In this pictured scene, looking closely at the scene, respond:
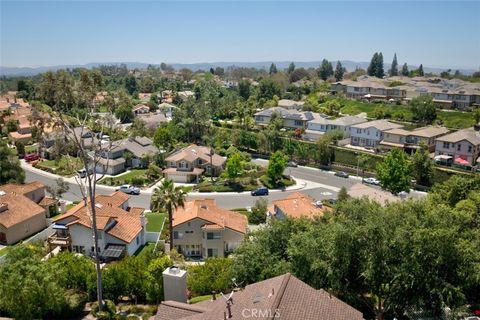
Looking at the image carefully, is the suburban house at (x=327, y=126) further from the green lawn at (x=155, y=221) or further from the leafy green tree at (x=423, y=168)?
the green lawn at (x=155, y=221)

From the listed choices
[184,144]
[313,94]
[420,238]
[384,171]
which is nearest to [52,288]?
[420,238]

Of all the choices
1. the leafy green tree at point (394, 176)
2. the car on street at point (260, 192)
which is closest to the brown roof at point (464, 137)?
the leafy green tree at point (394, 176)

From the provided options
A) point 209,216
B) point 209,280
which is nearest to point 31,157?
point 209,216

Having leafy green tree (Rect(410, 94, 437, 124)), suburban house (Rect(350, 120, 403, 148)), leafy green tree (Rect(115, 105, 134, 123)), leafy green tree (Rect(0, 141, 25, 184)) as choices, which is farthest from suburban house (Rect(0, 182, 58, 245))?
leafy green tree (Rect(410, 94, 437, 124))

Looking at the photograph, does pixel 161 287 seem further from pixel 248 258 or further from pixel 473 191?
pixel 473 191

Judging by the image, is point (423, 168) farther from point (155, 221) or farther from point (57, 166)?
point (57, 166)

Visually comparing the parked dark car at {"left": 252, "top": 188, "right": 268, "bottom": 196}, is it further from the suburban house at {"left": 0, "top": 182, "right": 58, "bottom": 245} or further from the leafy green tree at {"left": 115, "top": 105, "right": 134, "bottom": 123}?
the leafy green tree at {"left": 115, "top": 105, "right": 134, "bottom": 123}
